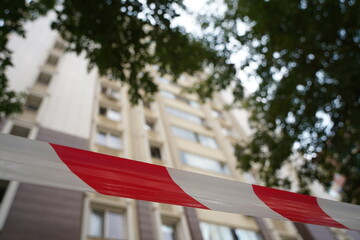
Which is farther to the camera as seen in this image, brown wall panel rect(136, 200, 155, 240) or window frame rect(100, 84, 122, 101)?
window frame rect(100, 84, 122, 101)

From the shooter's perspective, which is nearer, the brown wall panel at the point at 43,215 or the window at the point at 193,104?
the brown wall panel at the point at 43,215

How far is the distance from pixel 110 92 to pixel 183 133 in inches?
222

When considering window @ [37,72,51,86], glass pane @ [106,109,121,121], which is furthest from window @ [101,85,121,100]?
window @ [37,72,51,86]

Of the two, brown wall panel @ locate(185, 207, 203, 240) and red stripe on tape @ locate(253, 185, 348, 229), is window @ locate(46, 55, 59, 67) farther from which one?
red stripe on tape @ locate(253, 185, 348, 229)

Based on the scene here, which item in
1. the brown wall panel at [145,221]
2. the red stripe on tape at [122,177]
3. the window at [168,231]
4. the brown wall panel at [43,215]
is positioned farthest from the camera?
the window at [168,231]

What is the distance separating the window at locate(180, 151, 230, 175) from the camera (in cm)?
1318

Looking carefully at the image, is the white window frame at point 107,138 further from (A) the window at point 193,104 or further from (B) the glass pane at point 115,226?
(A) the window at point 193,104

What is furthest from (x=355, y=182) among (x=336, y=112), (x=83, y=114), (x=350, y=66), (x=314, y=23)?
(x=83, y=114)

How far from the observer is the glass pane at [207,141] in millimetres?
15914

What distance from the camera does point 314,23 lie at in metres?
6.65

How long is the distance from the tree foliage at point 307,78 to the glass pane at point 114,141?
6288 mm

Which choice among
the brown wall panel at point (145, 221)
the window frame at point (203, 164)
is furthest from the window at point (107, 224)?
the window frame at point (203, 164)

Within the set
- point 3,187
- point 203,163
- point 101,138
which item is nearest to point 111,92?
point 101,138

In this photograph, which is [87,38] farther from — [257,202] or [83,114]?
[83,114]
